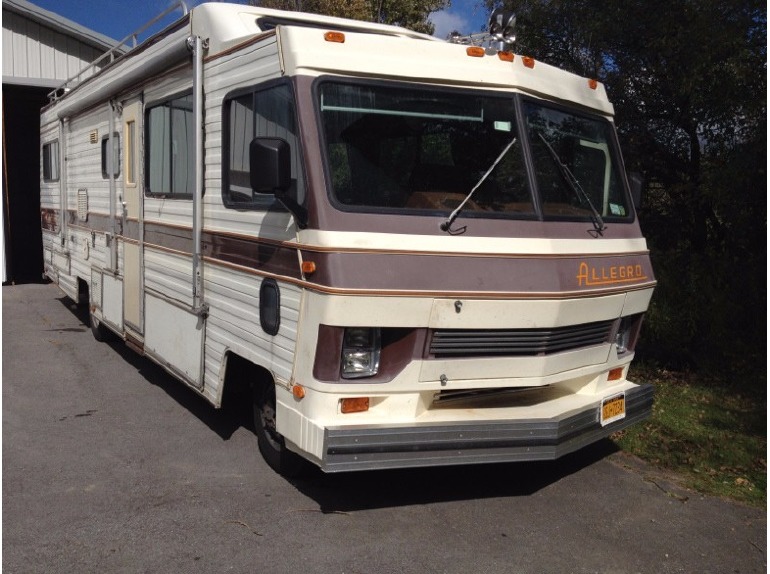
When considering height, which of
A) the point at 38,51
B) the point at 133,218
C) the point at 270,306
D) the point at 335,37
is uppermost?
the point at 38,51

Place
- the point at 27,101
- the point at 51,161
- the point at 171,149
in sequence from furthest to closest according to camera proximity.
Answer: the point at 27,101 → the point at 51,161 → the point at 171,149

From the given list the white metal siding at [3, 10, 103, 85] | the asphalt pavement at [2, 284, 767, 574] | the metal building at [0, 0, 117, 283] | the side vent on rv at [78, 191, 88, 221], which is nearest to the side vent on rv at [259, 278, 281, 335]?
the asphalt pavement at [2, 284, 767, 574]

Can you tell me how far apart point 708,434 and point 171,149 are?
4747 mm

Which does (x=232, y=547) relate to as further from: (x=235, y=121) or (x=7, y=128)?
(x=7, y=128)

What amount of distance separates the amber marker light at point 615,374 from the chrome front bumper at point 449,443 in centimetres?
73

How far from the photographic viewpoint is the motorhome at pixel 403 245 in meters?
4.24

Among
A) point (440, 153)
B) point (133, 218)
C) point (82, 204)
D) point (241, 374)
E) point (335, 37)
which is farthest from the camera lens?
point (82, 204)

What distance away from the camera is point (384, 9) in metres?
20.5

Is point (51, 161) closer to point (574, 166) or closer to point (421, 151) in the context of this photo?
point (421, 151)

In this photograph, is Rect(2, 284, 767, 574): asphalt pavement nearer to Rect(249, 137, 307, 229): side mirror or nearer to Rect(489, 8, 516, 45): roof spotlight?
Rect(249, 137, 307, 229): side mirror

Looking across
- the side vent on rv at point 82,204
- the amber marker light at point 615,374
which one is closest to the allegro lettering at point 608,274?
the amber marker light at point 615,374

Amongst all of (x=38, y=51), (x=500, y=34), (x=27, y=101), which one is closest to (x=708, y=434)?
(x=500, y=34)

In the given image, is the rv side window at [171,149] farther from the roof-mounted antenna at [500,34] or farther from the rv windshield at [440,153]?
the roof-mounted antenna at [500,34]

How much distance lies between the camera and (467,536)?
4.36 m
